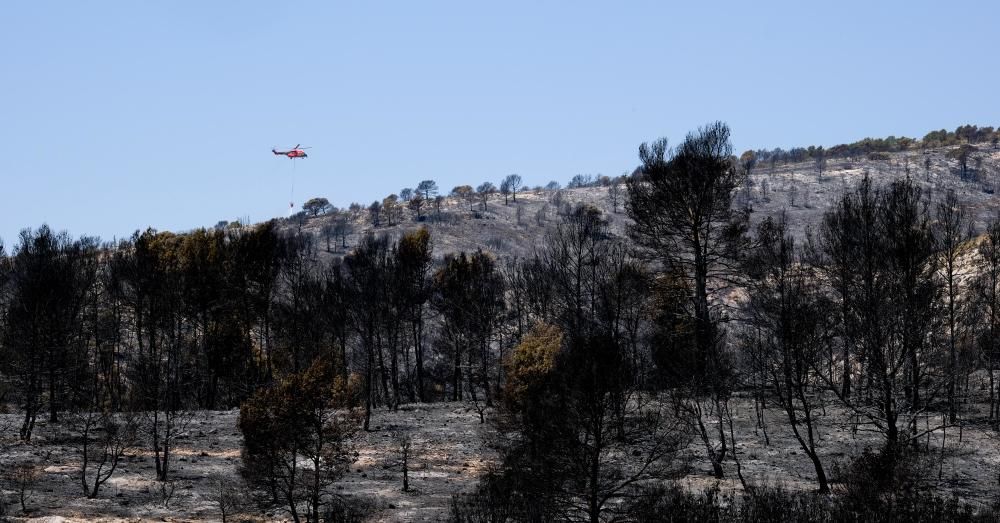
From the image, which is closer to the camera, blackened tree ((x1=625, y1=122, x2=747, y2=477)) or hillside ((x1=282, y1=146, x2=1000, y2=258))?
blackened tree ((x1=625, y1=122, x2=747, y2=477))

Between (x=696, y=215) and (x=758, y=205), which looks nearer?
(x=696, y=215)

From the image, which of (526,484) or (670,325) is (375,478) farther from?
(670,325)

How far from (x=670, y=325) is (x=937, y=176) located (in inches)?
6200

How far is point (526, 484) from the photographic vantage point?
22.3 m

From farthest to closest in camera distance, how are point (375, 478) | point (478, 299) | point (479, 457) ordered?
point (478, 299)
point (479, 457)
point (375, 478)

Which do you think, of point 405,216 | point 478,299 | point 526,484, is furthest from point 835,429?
point 405,216

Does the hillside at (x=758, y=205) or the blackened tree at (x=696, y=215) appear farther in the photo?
the hillside at (x=758, y=205)

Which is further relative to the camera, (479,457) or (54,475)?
(479,457)

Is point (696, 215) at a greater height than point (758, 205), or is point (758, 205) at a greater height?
point (758, 205)

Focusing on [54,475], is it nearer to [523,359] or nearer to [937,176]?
[523,359]

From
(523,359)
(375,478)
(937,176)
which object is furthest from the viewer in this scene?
(937,176)

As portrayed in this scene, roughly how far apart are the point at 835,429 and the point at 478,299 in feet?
74.0

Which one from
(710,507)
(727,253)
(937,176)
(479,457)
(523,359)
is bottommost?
(479,457)

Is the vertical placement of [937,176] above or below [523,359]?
above
